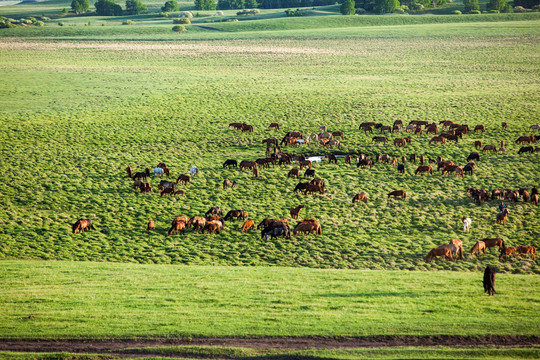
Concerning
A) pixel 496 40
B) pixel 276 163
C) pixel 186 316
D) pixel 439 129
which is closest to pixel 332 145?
pixel 276 163

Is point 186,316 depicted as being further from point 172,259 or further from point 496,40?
point 496,40

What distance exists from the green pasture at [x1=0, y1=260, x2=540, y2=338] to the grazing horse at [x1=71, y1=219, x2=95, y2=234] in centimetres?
378

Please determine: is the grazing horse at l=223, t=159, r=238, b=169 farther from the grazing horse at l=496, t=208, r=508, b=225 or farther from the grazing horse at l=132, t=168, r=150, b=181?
the grazing horse at l=496, t=208, r=508, b=225

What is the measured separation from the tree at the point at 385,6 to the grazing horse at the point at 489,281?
139783 mm

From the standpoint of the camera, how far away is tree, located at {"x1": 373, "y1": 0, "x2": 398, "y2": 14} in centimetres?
14562

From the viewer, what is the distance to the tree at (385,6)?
146 metres

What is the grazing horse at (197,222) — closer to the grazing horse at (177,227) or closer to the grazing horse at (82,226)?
the grazing horse at (177,227)

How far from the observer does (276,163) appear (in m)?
34.3

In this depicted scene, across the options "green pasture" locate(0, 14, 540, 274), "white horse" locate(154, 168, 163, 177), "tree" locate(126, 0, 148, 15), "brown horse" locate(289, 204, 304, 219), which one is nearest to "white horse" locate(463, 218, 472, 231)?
"green pasture" locate(0, 14, 540, 274)

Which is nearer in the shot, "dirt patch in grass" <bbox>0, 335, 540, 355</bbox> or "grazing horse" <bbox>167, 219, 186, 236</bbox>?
"dirt patch in grass" <bbox>0, 335, 540, 355</bbox>

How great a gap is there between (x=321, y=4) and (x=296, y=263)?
17969 cm

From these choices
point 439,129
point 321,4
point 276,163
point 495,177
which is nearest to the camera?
point 495,177

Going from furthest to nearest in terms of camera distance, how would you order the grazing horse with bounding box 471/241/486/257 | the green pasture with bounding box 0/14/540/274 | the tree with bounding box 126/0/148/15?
the tree with bounding box 126/0/148/15 < the green pasture with bounding box 0/14/540/274 < the grazing horse with bounding box 471/241/486/257

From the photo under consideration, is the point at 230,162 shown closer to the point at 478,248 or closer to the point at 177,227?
the point at 177,227
